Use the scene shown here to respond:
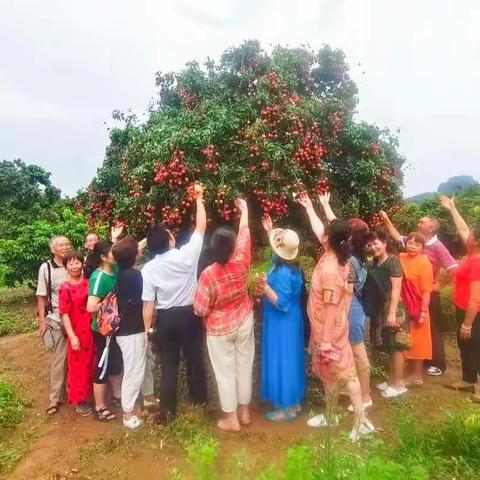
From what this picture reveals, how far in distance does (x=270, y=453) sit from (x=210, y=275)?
1.52 m

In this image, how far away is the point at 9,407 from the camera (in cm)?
487

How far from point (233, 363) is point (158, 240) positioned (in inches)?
48.9

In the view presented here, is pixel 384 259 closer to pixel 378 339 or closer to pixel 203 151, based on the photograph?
pixel 378 339

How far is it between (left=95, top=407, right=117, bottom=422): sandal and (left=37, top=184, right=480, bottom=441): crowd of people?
0.04ft

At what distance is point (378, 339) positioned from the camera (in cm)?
465

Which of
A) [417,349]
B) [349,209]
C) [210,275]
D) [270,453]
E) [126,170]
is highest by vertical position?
[126,170]

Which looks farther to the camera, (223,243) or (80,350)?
(80,350)

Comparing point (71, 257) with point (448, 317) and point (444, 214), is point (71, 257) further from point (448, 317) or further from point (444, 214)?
point (444, 214)

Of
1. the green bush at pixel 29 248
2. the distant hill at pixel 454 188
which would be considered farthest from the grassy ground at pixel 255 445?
the distant hill at pixel 454 188

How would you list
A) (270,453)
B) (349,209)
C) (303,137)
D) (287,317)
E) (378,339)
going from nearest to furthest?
1. (270,453)
2. (287,317)
3. (378,339)
4. (303,137)
5. (349,209)

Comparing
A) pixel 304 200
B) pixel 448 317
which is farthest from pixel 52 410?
pixel 448 317

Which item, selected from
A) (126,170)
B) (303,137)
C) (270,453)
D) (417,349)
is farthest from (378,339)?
(126,170)

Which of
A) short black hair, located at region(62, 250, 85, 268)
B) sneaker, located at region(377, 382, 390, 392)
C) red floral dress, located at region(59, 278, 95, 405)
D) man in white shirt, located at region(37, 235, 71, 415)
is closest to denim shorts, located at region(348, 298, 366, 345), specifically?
sneaker, located at region(377, 382, 390, 392)

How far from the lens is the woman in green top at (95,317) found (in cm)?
423
